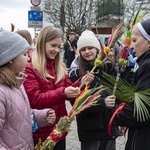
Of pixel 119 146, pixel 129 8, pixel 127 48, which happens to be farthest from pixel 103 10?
pixel 127 48

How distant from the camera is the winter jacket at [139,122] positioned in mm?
1954

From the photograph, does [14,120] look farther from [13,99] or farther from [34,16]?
[34,16]

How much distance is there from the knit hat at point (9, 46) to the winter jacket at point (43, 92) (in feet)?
1.50

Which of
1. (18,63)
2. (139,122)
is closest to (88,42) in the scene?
(18,63)

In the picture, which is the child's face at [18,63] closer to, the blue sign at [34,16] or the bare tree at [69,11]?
the blue sign at [34,16]

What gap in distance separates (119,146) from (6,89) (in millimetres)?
3021

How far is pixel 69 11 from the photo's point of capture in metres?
30.4

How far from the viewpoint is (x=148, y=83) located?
6.31 feet

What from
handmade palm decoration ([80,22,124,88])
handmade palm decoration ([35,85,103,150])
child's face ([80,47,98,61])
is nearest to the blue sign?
child's face ([80,47,98,61])

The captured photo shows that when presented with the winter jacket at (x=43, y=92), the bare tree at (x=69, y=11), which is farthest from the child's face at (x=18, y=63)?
the bare tree at (x=69, y=11)

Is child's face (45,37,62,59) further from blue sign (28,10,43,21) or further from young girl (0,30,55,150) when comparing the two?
blue sign (28,10,43,21)

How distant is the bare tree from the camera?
98.9ft

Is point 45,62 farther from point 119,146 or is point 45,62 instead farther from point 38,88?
point 119,146

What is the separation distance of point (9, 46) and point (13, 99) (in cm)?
37
